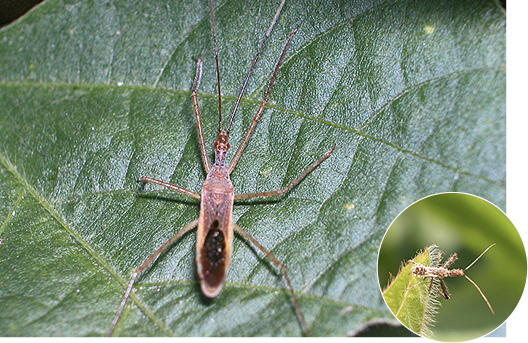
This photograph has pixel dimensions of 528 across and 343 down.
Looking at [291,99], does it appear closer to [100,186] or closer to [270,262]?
[270,262]

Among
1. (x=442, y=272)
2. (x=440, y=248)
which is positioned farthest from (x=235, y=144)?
(x=442, y=272)

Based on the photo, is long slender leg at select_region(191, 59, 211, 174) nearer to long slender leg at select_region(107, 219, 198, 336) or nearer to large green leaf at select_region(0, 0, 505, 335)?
large green leaf at select_region(0, 0, 505, 335)

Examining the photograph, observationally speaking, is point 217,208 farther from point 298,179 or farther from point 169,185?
point 298,179

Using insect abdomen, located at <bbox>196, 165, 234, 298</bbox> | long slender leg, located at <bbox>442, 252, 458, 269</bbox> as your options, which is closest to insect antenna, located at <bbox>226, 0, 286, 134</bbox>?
insect abdomen, located at <bbox>196, 165, 234, 298</bbox>

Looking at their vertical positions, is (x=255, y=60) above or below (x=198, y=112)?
above

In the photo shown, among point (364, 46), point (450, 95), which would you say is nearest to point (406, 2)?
point (364, 46)

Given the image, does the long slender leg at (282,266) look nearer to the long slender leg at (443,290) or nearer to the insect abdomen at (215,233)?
the insect abdomen at (215,233)

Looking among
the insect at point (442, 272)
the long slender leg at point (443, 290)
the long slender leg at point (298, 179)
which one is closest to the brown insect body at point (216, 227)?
the long slender leg at point (298, 179)
